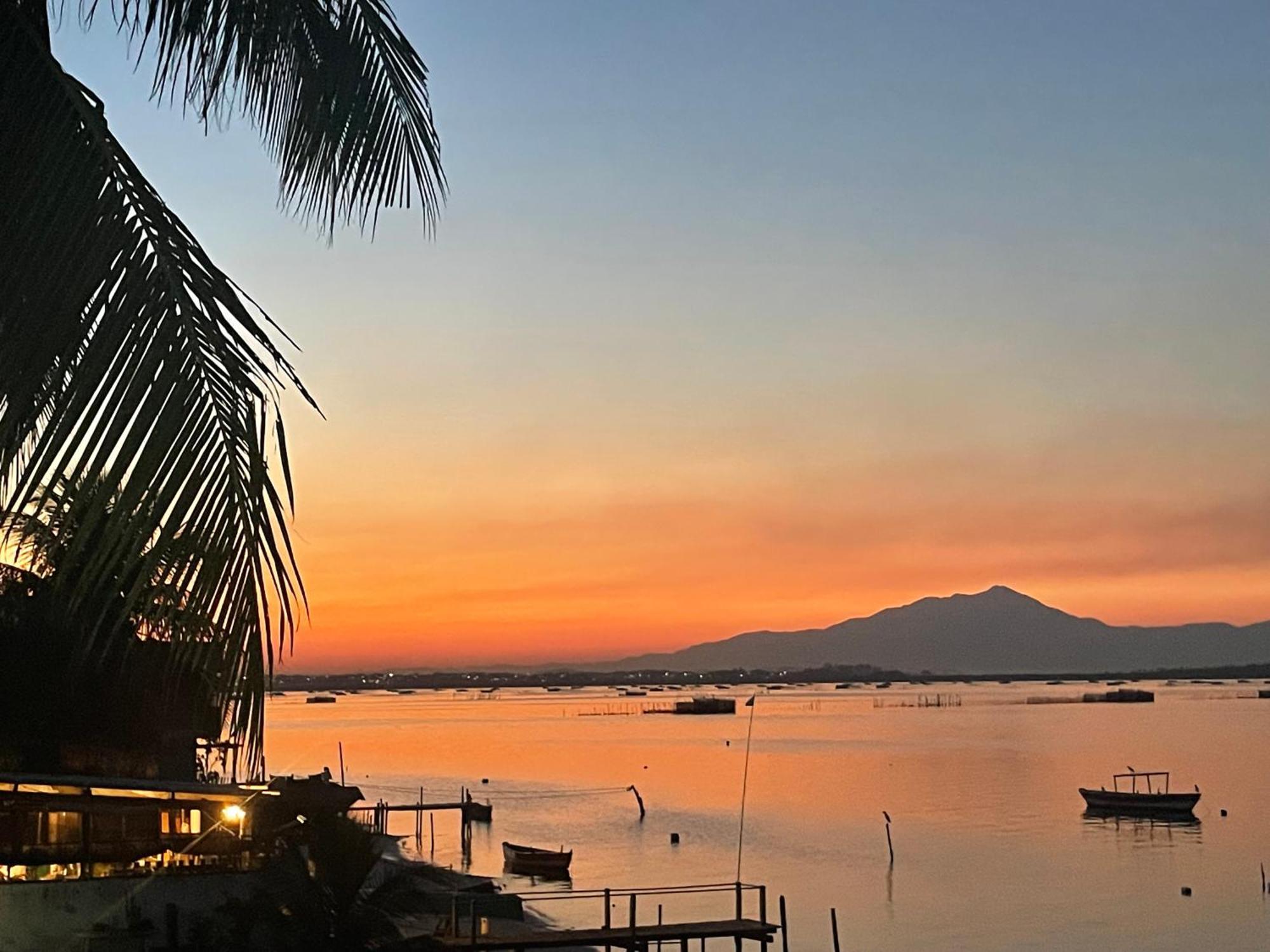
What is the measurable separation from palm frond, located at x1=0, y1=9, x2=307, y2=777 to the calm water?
4097 centimetres

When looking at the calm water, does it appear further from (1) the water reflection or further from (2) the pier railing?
(2) the pier railing

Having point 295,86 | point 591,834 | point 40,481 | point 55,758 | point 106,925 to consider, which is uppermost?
point 295,86

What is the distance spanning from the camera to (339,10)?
5035 millimetres

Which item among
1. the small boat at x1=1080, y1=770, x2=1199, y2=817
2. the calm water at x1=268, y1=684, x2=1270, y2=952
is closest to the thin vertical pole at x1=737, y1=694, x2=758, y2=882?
the calm water at x1=268, y1=684, x2=1270, y2=952

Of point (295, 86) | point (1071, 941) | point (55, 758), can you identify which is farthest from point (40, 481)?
point (1071, 941)

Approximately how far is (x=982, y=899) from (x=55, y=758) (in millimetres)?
35783

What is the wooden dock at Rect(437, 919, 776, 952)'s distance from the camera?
24.7 metres

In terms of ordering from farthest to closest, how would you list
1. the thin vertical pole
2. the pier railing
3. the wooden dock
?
the thin vertical pole → the wooden dock → the pier railing

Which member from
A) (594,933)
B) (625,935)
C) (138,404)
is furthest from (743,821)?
(138,404)

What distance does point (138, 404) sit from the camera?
382 cm

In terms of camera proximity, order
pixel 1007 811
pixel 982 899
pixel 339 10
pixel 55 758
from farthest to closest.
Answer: pixel 1007 811 → pixel 982 899 → pixel 55 758 → pixel 339 10

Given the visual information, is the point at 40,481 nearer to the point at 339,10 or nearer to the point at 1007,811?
the point at 339,10

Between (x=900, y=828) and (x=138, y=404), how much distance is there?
6999 centimetres

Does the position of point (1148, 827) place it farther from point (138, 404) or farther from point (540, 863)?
point (138, 404)
